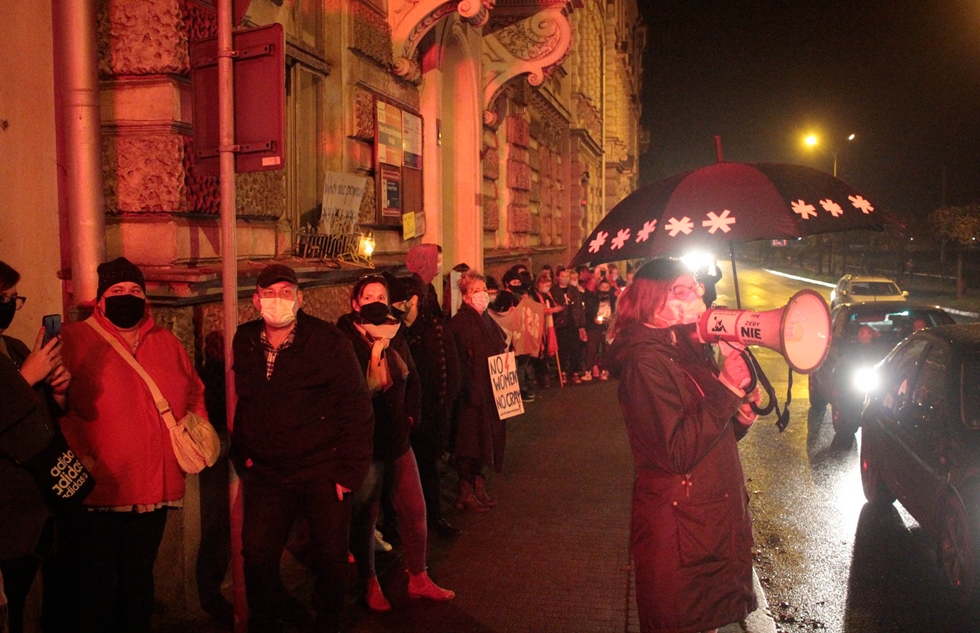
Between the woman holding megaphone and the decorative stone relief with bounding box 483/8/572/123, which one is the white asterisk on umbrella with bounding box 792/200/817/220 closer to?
the woman holding megaphone

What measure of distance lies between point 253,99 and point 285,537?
2.21m

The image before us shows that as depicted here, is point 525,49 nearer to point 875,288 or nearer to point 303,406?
point 303,406

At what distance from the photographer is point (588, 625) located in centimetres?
514

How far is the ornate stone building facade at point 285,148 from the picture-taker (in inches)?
203

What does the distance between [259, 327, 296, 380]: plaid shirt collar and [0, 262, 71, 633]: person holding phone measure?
1.02 meters

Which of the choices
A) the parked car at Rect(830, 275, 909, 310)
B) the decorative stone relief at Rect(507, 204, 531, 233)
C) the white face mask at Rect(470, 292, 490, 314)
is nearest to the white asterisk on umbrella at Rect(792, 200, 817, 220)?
the white face mask at Rect(470, 292, 490, 314)

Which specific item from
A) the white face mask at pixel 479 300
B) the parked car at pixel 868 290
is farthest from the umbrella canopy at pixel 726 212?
the parked car at pixel 868 290

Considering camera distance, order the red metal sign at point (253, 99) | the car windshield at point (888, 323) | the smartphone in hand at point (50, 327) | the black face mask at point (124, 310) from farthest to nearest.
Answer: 1. the car windshield at point (888, 323)
2. the red metal sign at point (253, 99)
3. the black face mask at point (124, 310)
4. the smartphone in hand at point (50, 327)

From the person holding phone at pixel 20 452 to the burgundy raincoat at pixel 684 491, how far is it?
87.6 inches

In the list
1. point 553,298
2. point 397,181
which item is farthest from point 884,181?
point 397,181

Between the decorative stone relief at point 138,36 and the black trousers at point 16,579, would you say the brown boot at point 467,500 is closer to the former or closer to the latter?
the decorative stone relief at point 138,36

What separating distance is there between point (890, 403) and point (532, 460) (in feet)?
11.8

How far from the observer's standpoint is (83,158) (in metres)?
5.04

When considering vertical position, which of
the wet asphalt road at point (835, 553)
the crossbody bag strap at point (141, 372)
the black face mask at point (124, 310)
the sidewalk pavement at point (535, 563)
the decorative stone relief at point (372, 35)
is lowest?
the wet asphalt road at point (835, 553)
